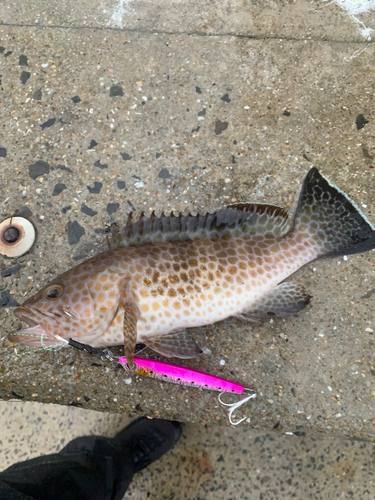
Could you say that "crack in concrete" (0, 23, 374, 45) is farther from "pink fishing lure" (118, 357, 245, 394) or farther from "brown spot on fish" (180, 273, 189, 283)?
"pink fishing lure" (118, 357, 245, 394)

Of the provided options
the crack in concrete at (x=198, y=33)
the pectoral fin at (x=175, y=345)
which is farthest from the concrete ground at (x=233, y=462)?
the crack in concrete at (x=198, y=33)

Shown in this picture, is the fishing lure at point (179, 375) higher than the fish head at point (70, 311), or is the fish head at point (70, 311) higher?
the fish head at point (70, 311)

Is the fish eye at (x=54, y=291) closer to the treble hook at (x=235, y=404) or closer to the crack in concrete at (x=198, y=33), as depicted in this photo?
the treble hook at (x=235, y=404)

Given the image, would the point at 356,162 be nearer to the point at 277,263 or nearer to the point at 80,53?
the point at 277,263

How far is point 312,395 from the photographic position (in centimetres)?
266

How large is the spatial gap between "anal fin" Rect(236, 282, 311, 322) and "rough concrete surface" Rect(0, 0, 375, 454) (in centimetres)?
22

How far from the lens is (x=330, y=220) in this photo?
8.57 ft

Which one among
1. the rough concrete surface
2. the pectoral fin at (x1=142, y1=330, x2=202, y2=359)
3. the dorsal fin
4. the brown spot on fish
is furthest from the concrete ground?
the dorsal fin

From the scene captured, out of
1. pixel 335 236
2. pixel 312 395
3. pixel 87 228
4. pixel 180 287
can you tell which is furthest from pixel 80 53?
pixel 312 395

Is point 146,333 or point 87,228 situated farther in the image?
point 87,228

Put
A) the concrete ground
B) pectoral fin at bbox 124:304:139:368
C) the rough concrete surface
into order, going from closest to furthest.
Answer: pectoral fin at bbox 124:304:139:368
the rough concrete surface
the concrete ground

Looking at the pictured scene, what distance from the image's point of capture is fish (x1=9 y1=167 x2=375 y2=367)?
2307 mm

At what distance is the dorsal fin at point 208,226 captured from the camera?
2518 millimetres

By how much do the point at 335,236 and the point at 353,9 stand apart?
2613 mm
